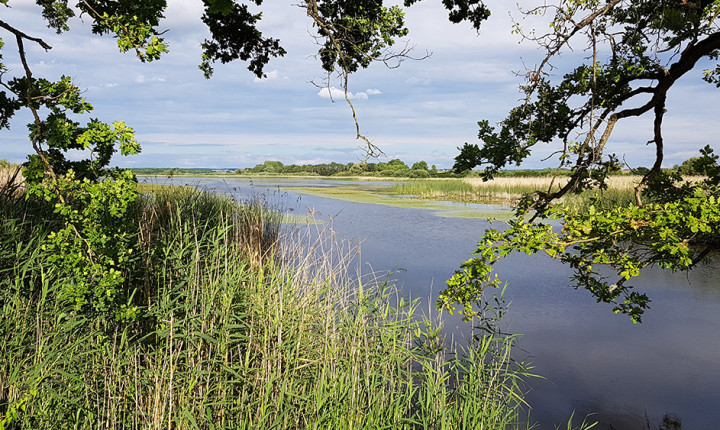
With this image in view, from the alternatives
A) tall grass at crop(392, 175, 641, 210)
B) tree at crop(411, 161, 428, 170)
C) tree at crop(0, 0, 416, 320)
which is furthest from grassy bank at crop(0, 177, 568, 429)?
tree at crop(411, 161, 428, 170)

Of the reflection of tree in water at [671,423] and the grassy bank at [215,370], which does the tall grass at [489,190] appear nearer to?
the reflection of tree in water at [671,423]

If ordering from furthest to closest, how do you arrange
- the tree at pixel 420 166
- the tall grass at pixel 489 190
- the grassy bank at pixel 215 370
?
the tree at pixel 420 166, the tall grass at pixel 489 190, the grassy bank at pixel 215 370

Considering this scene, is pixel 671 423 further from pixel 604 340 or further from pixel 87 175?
pixel 87 175

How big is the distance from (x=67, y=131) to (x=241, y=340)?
8.05ft

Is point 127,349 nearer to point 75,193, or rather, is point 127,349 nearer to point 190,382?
point 190,382

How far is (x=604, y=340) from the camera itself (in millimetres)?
7016

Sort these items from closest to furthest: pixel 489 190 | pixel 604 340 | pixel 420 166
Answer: pixel 604 340 < pixel 489 190 < pixel 420 166

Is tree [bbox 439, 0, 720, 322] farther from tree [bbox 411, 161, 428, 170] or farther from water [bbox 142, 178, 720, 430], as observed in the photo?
tree [bbox 411, 161, 428, 170]

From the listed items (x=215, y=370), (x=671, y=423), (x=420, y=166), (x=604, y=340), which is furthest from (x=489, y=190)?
(x=420, y=166)

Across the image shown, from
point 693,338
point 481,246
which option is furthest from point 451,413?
point 693,338

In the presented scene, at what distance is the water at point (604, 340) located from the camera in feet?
16.7

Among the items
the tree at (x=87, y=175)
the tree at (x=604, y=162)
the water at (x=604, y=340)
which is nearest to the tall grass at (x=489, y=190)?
the water at (x=604, y=340)

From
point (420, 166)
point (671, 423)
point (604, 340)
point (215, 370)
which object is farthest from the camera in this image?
point (420, 166)

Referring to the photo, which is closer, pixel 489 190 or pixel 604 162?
pixel 604 162
